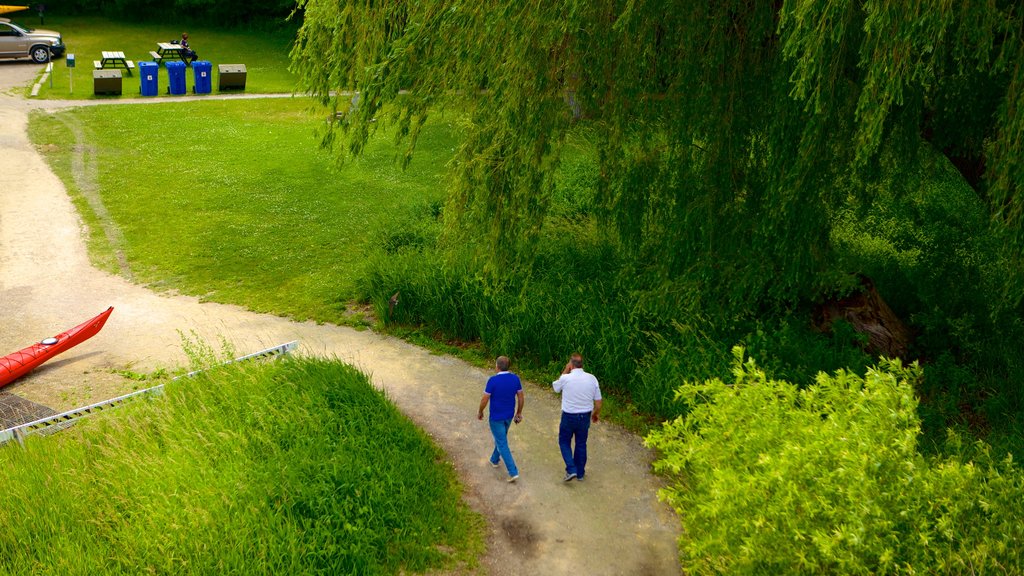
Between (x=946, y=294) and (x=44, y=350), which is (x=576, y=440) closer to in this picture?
(x=946, y=294)

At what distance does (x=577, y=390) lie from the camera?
30.0 ft

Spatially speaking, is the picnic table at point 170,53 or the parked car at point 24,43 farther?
the picnic table at point 170,53

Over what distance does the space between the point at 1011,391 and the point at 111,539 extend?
1071cm

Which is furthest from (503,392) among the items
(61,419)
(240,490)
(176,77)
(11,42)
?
(11,42)

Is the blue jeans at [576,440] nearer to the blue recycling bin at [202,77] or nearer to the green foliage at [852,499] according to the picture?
the green foliage at [852,499]

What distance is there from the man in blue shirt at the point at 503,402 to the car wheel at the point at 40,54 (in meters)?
33.2

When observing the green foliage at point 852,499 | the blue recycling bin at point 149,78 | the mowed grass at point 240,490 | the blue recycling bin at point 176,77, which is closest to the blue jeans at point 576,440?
the mowed grass at point 240,490

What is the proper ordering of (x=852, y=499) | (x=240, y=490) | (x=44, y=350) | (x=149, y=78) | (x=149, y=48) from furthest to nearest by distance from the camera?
(x=149, y=48), (x=149, y=78), (x=44, y=350), (x=240, y=490), (x=852, y=499)

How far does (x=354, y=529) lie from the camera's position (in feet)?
27.0

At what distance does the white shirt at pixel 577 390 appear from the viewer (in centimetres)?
915

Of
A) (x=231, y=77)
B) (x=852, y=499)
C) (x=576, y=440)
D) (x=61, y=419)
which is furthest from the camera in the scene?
(x=231, y=77)

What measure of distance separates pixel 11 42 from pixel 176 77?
8.03 meters

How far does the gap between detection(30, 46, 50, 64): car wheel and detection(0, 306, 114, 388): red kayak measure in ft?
87.5

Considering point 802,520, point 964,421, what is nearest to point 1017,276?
point 964,421
